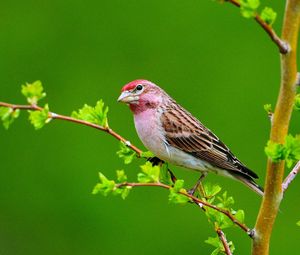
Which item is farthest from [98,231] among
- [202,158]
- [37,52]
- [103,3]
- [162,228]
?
[202,158]

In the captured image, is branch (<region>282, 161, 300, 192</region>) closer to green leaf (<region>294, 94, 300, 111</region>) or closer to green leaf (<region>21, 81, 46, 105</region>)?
green leaf (<region>294, 94, 300, 111</region>)

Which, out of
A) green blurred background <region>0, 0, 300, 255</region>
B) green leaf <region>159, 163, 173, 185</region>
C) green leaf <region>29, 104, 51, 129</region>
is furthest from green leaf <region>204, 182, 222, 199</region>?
green blurred background <region>0, 0, 300, 255</region>

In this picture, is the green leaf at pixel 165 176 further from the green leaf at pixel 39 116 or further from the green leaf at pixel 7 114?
the green leaf at pixel 7 114

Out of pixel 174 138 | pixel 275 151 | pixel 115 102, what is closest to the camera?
pixel 275 151

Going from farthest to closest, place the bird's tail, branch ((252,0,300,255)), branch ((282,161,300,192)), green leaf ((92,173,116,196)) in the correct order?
Result: the bird's tail < branch ((282,161,300,192)) < green leaf ((92,173,116,196)) < branch ((252,0,300,255))

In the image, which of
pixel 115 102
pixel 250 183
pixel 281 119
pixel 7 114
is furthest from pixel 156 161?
pixel 115 102

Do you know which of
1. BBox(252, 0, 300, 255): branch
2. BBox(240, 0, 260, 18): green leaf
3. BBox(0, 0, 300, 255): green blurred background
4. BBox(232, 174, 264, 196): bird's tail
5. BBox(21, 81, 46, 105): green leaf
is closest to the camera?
BBox(240, 0, 260, 18): green leaf

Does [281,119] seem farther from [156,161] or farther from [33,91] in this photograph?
[156,161]
